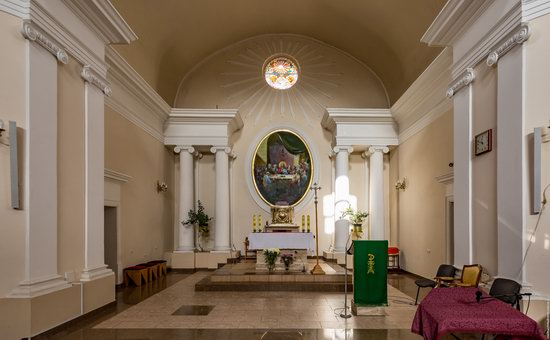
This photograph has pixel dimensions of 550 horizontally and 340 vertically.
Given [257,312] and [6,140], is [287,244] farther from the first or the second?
[6,140]

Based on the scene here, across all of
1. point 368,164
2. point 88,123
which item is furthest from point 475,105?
point 368,164

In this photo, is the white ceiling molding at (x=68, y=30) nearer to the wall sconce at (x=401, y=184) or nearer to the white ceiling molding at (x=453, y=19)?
the white ceiling molding at (x=453, y=19)

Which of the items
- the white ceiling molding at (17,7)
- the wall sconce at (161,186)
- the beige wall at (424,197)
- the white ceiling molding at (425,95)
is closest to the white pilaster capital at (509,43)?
the white ceiling molding at (425,95)

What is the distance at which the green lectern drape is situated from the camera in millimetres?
6887

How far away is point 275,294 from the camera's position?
30.5 feet

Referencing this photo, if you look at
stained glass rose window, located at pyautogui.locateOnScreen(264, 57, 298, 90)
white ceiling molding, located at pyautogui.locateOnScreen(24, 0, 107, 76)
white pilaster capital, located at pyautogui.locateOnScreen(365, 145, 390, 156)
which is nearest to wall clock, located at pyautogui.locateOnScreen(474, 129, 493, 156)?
white ceiling molding, located at pyautogui.locateOnScreen(24, 0, 107, 76)

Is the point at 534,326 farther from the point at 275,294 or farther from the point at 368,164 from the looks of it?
the point at 368,164

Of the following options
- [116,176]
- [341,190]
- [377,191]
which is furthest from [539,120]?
[341,190]

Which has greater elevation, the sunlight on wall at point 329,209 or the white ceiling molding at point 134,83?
A: the white ceiling molding at point 134,83

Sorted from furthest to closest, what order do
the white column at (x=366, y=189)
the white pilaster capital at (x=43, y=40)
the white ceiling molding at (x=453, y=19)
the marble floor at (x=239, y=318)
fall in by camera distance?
the white column at (x=366, y=189)
the white ceiling molding at (x=453, y=19)
the marble floor at (x=239, y=318)
the white pilaster capital at (x=43, y=40)

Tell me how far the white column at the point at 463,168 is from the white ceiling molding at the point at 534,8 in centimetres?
144

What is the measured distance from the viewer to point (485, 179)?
6.40 meters

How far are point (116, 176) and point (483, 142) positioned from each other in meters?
7.90

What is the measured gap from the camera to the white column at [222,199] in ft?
45.4
